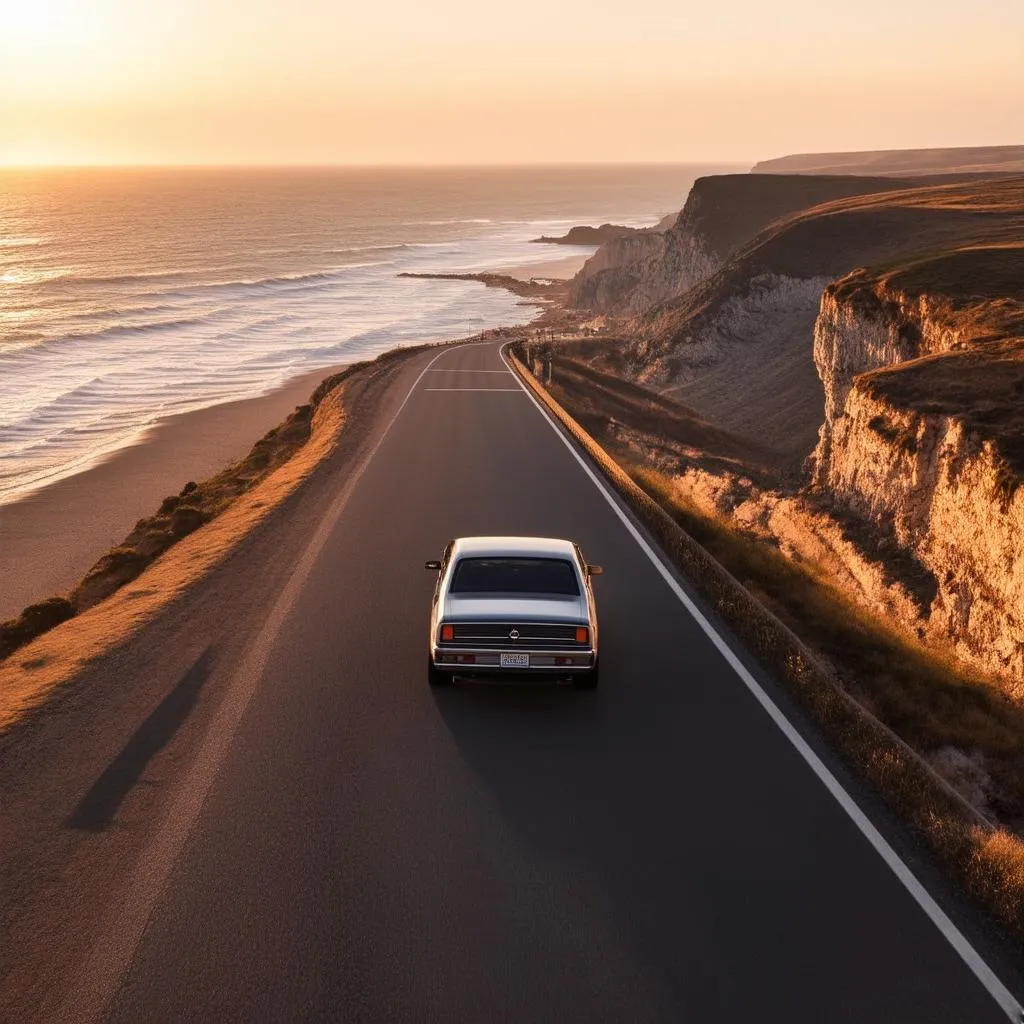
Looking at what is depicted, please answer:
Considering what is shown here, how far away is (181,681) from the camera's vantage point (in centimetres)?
1283

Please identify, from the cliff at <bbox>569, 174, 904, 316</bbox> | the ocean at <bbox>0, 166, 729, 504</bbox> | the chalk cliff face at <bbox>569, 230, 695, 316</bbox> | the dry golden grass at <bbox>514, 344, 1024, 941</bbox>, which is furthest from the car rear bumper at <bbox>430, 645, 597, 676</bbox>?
the chalk cliff face at <bbox>569, 230, 695, 316</bbox>

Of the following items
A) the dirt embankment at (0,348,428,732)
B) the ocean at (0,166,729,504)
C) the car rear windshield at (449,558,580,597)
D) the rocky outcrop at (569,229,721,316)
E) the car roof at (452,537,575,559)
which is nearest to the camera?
the car rear windshield at (449,558,580,597)

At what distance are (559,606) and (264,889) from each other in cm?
488

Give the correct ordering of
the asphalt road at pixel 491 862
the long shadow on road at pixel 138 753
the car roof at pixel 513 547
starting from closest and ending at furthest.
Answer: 1. the asphalt road at pixel 491 862
2. the long shadow on road at pixel 138 753
3. the car roof at pixel 513 547

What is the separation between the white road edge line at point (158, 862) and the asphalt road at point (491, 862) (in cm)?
2

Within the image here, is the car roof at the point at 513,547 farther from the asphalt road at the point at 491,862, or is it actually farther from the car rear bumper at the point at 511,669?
the car rear bumper at the point at 511,669

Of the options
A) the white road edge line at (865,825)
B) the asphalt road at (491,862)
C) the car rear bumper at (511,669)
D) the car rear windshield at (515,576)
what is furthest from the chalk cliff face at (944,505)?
the car rear bumper at (511,669)

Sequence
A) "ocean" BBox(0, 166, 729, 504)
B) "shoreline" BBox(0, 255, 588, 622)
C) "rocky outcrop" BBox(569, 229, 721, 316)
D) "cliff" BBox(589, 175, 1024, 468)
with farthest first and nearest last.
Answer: "rocky outcrop" BBox(569, 229, 721, 316) → "cliff" BBox(589, 175, 1024, 468) → "ocean" BBox(0, 166, 729, 504) → "shoreline" BBox(0, 255, 588, 622)

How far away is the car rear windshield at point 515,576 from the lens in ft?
40.7

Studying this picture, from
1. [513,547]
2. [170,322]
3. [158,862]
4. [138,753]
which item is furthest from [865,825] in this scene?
[170,322]

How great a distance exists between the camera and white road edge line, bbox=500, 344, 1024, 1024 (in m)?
6.94

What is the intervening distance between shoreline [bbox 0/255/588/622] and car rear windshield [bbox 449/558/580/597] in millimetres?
17468

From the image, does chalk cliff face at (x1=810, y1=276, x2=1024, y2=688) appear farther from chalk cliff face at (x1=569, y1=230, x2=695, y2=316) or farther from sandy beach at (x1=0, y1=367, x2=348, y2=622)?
chalk cliff face at (x1=569, y1=230, x2=695, y2=316)

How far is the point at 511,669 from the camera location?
11617 millimetres
